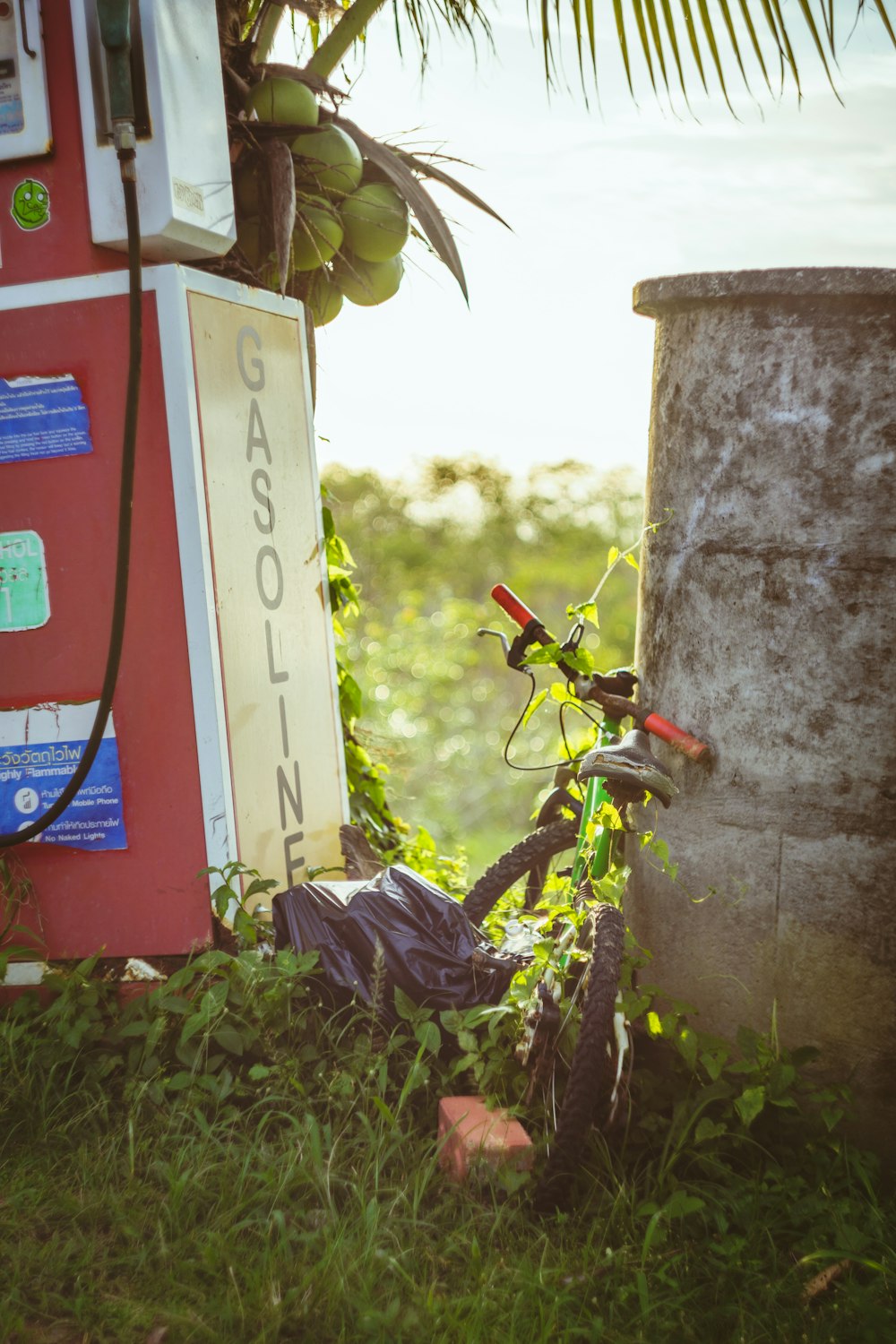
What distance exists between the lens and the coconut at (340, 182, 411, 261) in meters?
2.99

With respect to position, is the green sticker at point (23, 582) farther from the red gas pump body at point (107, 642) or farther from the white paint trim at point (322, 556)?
the white paint trim at point (322, 556)

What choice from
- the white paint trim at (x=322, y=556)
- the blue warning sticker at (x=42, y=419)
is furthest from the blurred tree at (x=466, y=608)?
the blue warning sticker at (x=42, y=419)

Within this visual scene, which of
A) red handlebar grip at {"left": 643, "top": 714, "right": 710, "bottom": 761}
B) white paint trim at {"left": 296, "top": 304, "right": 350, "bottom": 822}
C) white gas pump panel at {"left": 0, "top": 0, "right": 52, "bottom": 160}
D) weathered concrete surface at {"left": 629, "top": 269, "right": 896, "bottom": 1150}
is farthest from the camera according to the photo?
white paint trim at {"left": 296, "top": 304, "right": 350, "bottom": 822}

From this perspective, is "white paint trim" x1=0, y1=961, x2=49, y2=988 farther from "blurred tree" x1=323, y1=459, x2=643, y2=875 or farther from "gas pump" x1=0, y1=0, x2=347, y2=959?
"blurred tree" x1=323, y1=459, x2=643, y2=875

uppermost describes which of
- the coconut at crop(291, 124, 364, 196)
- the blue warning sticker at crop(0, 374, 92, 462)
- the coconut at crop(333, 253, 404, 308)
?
the coconut at crop(291, 124, 364, 196)

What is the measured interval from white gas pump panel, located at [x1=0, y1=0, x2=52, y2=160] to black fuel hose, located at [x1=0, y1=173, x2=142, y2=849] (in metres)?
0.30

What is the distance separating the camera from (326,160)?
2.90 metres

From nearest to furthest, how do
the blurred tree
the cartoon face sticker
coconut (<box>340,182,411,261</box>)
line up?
the cartoon face sticker < coconut (<box>340,182,411,261</box>) < the blurred tree

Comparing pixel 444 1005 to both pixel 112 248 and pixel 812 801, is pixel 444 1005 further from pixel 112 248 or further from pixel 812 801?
pixel 112 248

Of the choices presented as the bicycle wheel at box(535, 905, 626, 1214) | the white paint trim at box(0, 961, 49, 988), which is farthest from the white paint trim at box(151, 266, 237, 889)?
the bicycle wheel at box(535, 905, 626, 1214)

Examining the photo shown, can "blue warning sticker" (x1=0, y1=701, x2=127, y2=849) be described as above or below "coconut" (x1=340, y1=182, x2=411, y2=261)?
below

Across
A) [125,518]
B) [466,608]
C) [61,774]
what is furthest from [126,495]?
[466,608]

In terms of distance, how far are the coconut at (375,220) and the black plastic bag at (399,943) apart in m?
1.76

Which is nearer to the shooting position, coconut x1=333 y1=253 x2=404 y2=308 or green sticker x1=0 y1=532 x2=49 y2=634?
green sticker x1=0 y1=532 x2=49 y2=634
